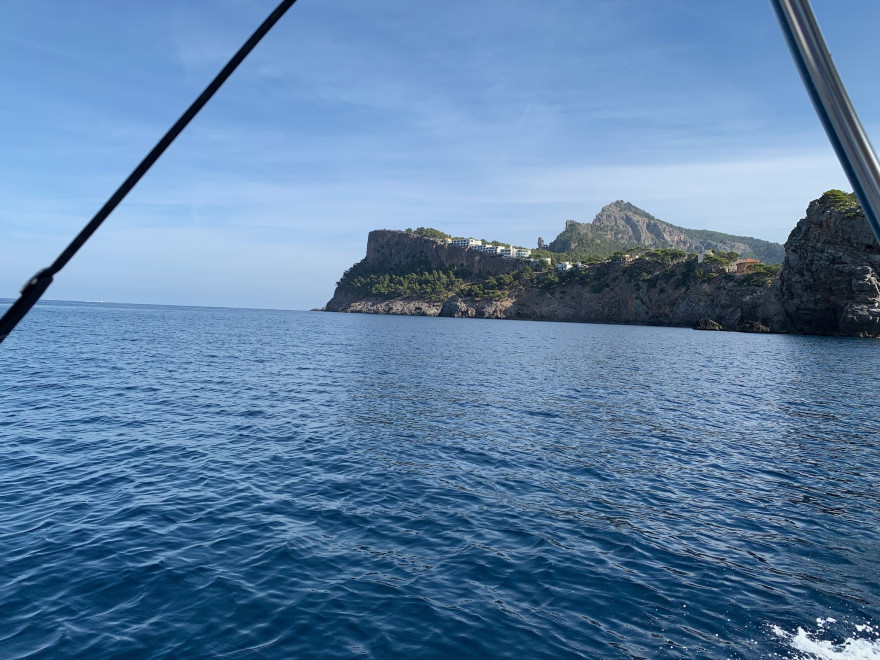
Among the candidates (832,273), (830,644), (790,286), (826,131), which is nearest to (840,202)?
(832,273)

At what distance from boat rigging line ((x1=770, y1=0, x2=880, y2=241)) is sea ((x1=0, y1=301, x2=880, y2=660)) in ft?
30.3

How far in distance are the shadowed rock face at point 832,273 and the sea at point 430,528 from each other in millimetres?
90098

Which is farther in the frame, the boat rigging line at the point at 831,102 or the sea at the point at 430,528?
the sea at the point at 430,528

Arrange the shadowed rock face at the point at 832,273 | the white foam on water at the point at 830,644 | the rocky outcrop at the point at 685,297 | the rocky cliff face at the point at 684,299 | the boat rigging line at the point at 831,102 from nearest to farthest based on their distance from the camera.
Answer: the boat rigging line at the point at 831,102 < the white foam on water at the point at 830,644 < the shadowed rock face at the point at 832,273 < the rocky cliff face at the point at 684,299 < the rocky outcrop at the point at 685,297

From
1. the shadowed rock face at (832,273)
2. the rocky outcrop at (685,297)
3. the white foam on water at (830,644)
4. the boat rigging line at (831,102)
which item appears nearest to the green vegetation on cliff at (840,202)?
the shadowed rock face at (832,273)

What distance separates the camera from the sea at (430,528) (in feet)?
30.7

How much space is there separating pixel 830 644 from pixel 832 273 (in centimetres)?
12246

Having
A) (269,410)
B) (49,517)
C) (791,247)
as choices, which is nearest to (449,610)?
(49,517)

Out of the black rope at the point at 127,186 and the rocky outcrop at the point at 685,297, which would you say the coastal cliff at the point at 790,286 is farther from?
the black rope at the point at 127,186

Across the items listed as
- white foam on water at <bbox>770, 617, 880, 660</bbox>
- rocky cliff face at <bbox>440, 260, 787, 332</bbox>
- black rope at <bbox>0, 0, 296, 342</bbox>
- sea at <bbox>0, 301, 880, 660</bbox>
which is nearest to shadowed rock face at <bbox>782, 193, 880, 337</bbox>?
rocky cliff face at <bbox>440, 260, 787, 332</bbox>

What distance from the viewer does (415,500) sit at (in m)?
15.9

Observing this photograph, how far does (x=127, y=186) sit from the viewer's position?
2.57 metres

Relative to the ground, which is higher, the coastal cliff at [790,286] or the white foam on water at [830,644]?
the coastal cliff at [790,286]

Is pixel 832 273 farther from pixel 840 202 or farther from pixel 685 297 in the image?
pixel 685 297
